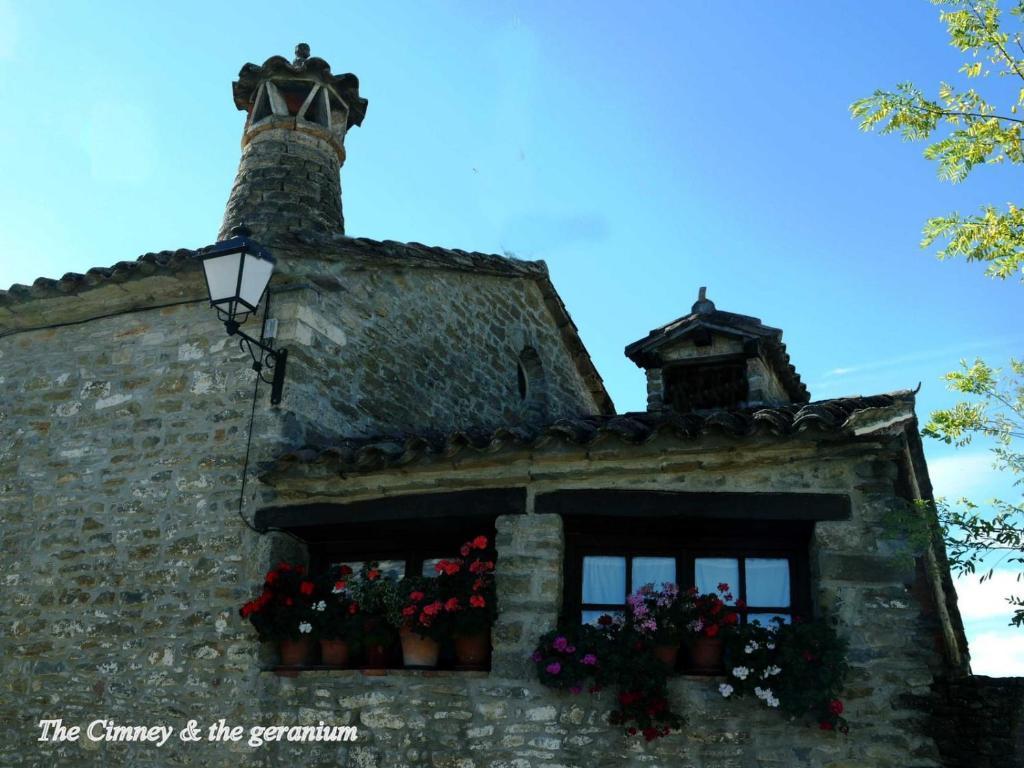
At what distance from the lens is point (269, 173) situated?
10.2 m

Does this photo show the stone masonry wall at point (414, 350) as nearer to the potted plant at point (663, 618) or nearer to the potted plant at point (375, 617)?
the potted plant at point (375, 617)

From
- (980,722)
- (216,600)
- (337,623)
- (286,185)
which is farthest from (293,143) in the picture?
(980,722)

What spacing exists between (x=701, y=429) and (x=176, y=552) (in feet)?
12.1

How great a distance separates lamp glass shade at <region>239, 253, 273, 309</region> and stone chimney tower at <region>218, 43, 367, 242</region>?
9.45 feet

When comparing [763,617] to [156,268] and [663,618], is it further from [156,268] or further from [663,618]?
[156,268]

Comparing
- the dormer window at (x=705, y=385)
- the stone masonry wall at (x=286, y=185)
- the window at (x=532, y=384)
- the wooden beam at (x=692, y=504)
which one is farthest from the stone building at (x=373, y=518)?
the dormer window at (x=705, y=385)

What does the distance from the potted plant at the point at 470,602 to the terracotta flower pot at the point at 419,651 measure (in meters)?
0.15

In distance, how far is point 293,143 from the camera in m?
10.4

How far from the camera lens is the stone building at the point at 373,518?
579 cm

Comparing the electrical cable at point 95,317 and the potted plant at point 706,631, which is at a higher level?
the electrical cable at point 95,317

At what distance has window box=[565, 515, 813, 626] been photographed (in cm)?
624

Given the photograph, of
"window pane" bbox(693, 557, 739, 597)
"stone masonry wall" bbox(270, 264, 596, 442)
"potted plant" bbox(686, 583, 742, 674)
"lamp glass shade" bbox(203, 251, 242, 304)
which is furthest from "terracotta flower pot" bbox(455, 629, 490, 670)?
"lamp glass shade" bbox(203, 251, 242, 304)

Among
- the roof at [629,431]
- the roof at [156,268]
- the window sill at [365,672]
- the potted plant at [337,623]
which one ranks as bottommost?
the window sill at [365,672]

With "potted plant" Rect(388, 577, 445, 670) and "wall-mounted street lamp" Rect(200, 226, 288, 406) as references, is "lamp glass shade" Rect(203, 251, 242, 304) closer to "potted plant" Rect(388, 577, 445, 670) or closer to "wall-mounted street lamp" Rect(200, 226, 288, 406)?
"wall-mounted street lamp" Rect(200, 226, 288, 406)
